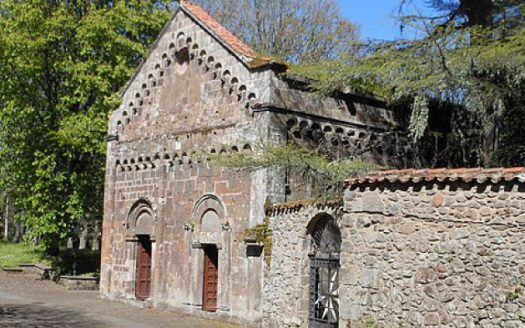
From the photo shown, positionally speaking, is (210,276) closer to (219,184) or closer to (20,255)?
(219,184)

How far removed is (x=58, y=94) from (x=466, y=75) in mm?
18372

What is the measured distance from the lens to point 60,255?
2864cm

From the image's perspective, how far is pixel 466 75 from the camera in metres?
12.4

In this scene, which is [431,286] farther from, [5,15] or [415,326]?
[5,15]

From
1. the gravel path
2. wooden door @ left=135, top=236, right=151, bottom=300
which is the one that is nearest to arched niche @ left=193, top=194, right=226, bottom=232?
the gravel path

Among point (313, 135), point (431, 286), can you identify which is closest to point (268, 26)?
point (313, 135)

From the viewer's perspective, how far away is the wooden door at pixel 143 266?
19.8 meters

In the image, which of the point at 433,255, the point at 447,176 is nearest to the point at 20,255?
the point at 433,255

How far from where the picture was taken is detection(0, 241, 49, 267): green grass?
28.1m

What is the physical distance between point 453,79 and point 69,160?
59.3 ft

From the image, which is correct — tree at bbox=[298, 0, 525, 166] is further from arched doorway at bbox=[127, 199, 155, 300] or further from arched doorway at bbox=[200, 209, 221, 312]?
arched doorway at bbox=[127, 199, 155, 300]

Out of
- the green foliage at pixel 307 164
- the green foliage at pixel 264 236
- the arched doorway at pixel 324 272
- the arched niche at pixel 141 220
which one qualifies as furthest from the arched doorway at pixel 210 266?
the arched doorway at pixel 324 272

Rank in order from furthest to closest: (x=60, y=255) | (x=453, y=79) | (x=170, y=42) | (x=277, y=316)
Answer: (x=60, y=255)
(x=170, y=42)
(x=277, y=316)
(x=453, y=79)

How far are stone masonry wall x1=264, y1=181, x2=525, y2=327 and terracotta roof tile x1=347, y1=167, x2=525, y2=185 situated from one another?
98 millimetres
